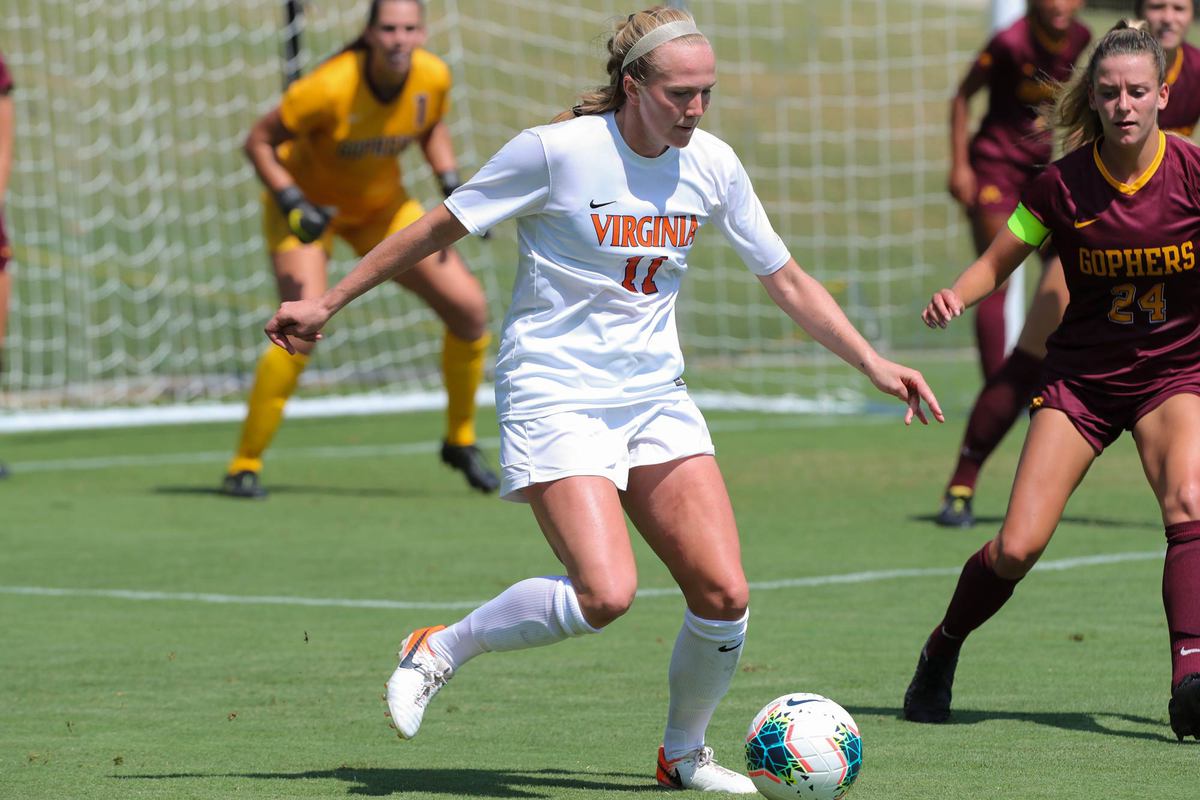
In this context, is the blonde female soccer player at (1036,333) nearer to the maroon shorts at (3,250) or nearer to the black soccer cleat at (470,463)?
the black soccer cleat at (470,463)

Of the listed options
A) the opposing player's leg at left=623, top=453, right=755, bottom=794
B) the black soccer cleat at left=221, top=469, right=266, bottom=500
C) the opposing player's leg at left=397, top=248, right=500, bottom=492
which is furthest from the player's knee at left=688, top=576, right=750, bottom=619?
the black soccer cleat at left=221, top=469, right=266, bottom=500

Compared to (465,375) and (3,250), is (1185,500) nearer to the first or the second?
(465,375)

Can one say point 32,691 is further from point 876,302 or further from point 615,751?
point 876,302

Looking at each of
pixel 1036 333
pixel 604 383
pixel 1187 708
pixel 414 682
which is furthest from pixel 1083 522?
pixel 414 682

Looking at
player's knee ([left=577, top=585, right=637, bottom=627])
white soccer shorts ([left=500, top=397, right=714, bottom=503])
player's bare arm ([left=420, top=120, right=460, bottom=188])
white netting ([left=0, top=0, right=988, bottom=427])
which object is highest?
white soccer shorts ([left=500, top=397, right=714, bottom=503])

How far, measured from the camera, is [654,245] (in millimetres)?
4695

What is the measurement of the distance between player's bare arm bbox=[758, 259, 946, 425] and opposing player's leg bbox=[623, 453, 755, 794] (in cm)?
47

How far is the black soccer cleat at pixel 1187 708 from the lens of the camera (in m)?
4.72

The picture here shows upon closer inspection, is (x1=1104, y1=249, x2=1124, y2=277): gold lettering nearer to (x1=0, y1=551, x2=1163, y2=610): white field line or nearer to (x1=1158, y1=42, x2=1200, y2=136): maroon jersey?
(x1=0, y1=551, x2=1163, y2=610): white field line

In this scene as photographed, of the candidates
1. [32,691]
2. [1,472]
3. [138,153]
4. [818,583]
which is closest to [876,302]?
[138,153]

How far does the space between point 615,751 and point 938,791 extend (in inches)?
35.2

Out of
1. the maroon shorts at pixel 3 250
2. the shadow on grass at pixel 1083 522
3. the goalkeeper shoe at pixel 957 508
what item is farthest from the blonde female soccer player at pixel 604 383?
the maroon shorts at pixel 3 250

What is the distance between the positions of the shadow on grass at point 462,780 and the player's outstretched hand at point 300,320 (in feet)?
3.33

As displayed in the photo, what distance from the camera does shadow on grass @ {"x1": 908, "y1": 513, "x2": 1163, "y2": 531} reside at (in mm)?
8891
